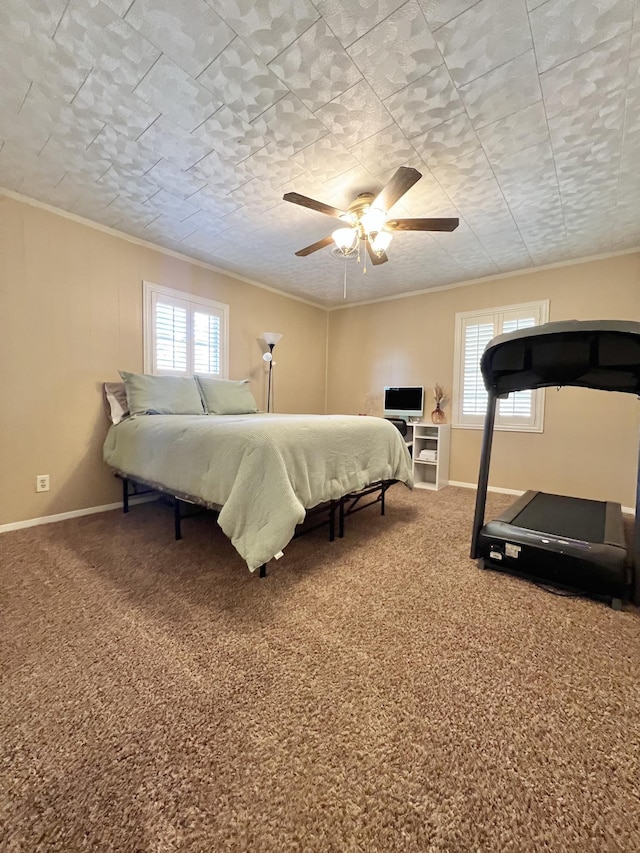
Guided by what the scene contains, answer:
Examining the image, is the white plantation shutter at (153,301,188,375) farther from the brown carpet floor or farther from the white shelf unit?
the white shelf unit

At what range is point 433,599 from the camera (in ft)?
5.91

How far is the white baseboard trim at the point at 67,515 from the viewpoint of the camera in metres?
2.67

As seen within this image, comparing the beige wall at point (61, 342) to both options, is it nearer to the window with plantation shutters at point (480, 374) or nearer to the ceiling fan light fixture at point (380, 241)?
the ceiling fan light fixture at point (380, 241)


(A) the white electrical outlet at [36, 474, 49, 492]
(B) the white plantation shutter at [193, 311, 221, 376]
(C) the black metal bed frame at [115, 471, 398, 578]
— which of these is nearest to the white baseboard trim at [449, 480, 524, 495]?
(C) the black metal bed frame at [115, 471, 398, 578]

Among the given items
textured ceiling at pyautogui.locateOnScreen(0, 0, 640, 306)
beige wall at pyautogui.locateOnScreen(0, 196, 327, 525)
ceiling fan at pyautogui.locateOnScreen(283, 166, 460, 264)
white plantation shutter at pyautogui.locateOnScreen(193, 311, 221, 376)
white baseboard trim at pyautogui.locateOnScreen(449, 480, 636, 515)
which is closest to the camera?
textured ceiling at pyautogui.locateOnScreen(0, 0, 640, 306)

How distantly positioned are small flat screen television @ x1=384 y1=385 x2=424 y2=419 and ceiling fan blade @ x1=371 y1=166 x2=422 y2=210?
9.11 feet

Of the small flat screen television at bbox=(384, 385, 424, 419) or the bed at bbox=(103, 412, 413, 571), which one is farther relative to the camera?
the small flat screen television at bbox=(384, 385, 424, 419)

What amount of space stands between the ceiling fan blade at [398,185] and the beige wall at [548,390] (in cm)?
259

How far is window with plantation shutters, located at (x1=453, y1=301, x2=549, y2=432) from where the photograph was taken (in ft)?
12.5

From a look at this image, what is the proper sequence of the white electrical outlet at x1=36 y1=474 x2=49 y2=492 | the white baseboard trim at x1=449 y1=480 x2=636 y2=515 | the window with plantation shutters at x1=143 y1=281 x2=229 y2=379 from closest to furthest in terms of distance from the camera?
the white electrical outlet at x1=36 y1=474 x2=49 y2=492, the white baseboard trim at x1=449 y1=480 x2=636 y2=515, the window with plantation shutters at x1=143 y1=281 x2=229 y2=379

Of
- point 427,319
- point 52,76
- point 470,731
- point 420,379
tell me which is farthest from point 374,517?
point 52,76

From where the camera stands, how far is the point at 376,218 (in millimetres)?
2209

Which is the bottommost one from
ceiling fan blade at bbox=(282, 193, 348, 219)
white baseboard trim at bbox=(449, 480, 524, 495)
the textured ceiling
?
white baseboard trim at bbox=(449, 480, 524, 495)

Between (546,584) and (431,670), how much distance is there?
111cm
